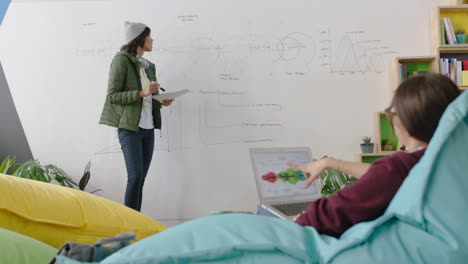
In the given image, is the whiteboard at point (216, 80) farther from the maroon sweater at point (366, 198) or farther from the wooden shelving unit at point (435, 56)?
the maroon sweater at point (366, 198)

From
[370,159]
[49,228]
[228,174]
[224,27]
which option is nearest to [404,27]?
[370,159]

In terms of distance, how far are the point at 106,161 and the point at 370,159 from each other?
2.24 meters

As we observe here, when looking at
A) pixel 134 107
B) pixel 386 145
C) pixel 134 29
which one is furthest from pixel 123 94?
pixel 386 145

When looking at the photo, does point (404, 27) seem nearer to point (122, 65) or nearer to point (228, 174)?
point (228, 174)

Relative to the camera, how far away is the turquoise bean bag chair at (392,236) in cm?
80

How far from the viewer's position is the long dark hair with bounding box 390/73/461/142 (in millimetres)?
967

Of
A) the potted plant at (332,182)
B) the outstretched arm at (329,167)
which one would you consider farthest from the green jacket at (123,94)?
the outstretched arm at (329,167)

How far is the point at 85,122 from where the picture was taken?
406 cm

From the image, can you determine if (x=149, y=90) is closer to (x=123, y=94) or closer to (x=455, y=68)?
(x=123, y=94)

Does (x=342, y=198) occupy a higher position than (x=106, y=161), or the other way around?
(x=342, y=198)

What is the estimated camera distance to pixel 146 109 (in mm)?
3525

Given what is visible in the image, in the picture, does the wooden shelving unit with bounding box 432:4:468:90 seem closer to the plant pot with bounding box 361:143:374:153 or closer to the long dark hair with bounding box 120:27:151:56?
the plant pot with bounding box 361:143:374:153

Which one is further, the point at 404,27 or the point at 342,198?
the point at 404,27

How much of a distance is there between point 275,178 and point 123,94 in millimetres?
1767
